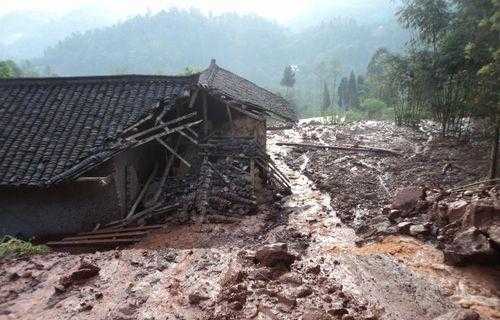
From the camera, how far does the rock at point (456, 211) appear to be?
7297 millimetres

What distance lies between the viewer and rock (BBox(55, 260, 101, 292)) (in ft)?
A: 20.0

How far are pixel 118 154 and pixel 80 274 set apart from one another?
521 centimetres

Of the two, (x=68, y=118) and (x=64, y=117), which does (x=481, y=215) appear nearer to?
(x=68, y=118)

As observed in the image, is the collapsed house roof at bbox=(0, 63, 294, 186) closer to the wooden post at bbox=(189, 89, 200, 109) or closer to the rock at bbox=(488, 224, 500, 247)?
the wooden post at bbox=(189, 89, 200, 109)

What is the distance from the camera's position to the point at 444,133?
19688 mm

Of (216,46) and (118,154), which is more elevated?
(216,46)

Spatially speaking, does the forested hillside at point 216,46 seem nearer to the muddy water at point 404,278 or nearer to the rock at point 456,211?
the rock at point 456,211

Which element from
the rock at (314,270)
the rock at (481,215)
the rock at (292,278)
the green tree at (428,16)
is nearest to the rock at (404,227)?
the rock at (481,215)

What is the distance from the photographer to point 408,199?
8867 mm

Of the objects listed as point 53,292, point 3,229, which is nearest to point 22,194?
point 3,229

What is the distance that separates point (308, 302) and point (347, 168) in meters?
10.7

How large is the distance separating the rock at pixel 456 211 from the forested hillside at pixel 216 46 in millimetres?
92472

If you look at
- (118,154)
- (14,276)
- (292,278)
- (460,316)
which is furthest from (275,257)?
(118,154)

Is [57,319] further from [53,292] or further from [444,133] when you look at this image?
[444,133]
